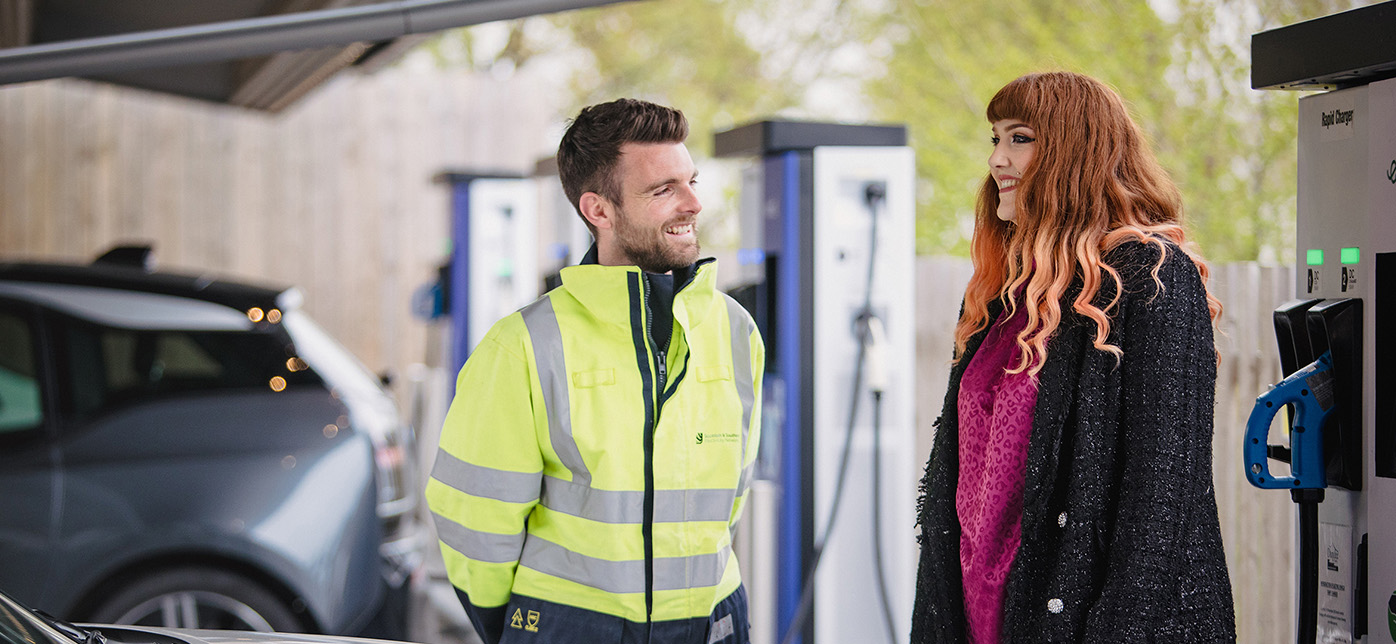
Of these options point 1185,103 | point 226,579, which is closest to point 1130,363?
point 226,579

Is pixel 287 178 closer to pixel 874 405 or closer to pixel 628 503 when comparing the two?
pixel 874 405

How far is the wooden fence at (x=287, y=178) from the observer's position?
7.71 m

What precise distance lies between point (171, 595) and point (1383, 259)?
3.43 m

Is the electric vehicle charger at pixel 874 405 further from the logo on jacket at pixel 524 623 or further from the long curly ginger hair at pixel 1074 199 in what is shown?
the logo on jacket at pixel 524 623

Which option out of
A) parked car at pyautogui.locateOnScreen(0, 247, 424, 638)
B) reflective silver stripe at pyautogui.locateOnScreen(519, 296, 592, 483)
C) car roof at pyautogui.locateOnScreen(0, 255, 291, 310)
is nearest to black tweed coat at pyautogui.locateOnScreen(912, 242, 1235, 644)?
reflective silver stripe at pyautogui.locateOnScreen(519, 296, 592, 483)

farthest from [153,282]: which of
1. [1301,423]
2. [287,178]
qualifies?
[287,178]

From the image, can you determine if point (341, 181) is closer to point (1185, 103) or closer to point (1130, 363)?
point (1185, 103)

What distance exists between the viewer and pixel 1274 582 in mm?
3959

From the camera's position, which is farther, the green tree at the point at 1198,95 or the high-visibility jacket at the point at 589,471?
the green tree at the point at 1198,95

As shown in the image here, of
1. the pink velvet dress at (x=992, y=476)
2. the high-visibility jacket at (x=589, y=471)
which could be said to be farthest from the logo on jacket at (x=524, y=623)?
the pink velvet dress at (x=992, y=476)

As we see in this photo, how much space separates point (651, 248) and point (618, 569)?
57 centimetres

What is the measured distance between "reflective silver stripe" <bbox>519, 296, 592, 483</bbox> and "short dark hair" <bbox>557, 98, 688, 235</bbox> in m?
0.26

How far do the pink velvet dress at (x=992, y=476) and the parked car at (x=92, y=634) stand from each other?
112 cm

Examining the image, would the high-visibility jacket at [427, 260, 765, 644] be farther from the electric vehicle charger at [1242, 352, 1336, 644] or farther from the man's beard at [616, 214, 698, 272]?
the electric vehicle charger at [1242, 352, 1336, 644]
